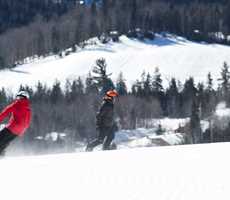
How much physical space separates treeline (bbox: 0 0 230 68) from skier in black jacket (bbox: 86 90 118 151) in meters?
123

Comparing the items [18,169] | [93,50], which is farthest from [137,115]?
[18,169]

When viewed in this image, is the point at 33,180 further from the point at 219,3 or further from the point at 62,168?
the point at 219,3

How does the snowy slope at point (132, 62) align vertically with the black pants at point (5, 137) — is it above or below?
above

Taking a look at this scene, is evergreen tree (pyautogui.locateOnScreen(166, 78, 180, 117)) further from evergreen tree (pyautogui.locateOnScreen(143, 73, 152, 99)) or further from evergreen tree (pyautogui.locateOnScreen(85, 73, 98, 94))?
evergreen tree (pyautogui.locateOnScreen(85, 73, 98, 94))

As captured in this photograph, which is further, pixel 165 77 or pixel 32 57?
pixel 32 57

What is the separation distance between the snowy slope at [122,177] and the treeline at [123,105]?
5565 cm

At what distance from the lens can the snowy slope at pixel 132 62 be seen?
414 feet

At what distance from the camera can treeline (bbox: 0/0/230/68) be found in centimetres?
14675

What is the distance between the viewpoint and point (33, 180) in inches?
358

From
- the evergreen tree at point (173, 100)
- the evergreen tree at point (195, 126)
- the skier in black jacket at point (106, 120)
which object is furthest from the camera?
the evergreen tree at point (173, 100)

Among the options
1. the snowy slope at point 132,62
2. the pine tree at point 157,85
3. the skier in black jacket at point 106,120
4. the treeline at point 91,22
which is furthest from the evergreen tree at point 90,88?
the skier in black jacket at point 106,120

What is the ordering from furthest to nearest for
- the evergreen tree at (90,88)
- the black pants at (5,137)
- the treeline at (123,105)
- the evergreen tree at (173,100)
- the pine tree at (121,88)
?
the pine tree at (121,88) → the evergreen tree at (90,88) → the evergreen tree at (173,100) → the treeline at (123,105) → the black pants at (5,137)

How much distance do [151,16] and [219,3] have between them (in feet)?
118

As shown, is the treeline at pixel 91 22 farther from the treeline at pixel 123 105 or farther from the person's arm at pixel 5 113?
the person's arm at pixel 5 113
